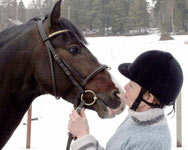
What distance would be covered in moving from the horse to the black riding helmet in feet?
2.20

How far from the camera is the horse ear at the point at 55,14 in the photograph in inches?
82.4

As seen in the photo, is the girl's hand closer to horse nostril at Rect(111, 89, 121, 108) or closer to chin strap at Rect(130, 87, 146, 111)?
chin strap at Rect(130, 87, 146, 111)

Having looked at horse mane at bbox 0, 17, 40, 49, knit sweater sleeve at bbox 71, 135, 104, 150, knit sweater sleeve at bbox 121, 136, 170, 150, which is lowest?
knit sweater sleeve at bbox 71, 135, 104, 150

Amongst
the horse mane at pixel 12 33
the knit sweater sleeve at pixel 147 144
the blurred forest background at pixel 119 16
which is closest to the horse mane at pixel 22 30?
the horse mane at pixel 12 33

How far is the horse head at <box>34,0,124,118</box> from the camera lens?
212cm

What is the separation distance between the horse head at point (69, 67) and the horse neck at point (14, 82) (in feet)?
0.29

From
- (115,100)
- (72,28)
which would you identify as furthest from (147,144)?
(72,28)

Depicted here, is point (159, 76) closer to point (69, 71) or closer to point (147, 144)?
point (147, 144)

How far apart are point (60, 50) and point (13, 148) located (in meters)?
3.22

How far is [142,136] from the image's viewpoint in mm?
1353

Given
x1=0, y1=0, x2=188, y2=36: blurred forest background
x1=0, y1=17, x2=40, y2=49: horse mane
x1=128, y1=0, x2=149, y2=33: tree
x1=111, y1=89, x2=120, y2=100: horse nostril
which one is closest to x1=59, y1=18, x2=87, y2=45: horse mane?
x1=0, y1=17, x2=40, y2=49: horse mane

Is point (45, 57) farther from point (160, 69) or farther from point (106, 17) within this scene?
point (106, 17)

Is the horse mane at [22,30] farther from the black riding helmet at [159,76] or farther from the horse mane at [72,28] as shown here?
the black riding helmet at [159,76]

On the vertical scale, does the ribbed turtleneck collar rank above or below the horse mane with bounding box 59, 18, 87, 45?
below
